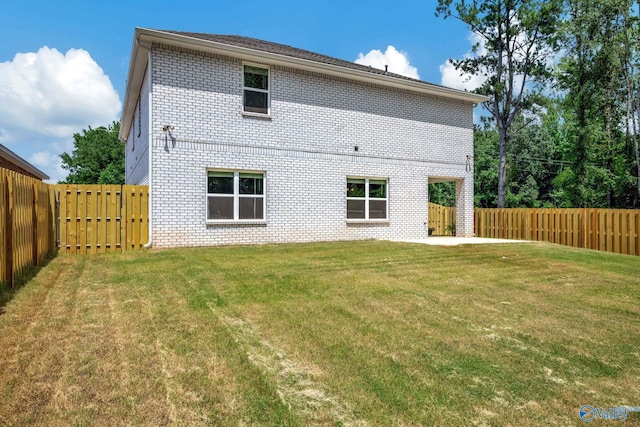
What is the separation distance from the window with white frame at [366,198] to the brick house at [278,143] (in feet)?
0.14

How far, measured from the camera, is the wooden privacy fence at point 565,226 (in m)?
13.7

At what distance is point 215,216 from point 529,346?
949cm

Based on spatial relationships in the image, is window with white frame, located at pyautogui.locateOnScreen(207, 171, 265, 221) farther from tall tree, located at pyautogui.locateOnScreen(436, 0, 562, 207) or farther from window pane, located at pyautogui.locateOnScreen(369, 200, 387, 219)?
tall tree, located at pyautogui.locateOnScreen(436, 0, 562, 207)

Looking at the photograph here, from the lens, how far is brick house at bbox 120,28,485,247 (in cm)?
1088

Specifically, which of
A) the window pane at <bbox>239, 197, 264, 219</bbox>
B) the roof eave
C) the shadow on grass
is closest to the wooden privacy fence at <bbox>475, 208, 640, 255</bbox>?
the window pane at <bbox>239, 197, 264, 219</bbox>

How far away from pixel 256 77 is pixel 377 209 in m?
6.45

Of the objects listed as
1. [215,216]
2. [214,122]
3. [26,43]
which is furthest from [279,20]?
[26,43]

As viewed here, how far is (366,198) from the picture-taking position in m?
14.2

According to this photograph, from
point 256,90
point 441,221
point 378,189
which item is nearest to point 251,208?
point 256,90

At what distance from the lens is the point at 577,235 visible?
49.5 feet

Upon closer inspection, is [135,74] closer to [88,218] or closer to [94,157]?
[88,218]

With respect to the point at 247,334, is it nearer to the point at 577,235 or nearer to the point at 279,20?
the point at 279,20

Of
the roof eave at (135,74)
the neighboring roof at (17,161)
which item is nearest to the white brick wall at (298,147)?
the roof eave at (135,74)

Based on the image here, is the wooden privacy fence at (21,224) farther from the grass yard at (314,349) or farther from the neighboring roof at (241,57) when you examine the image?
the neighboring roof at (241,57)
